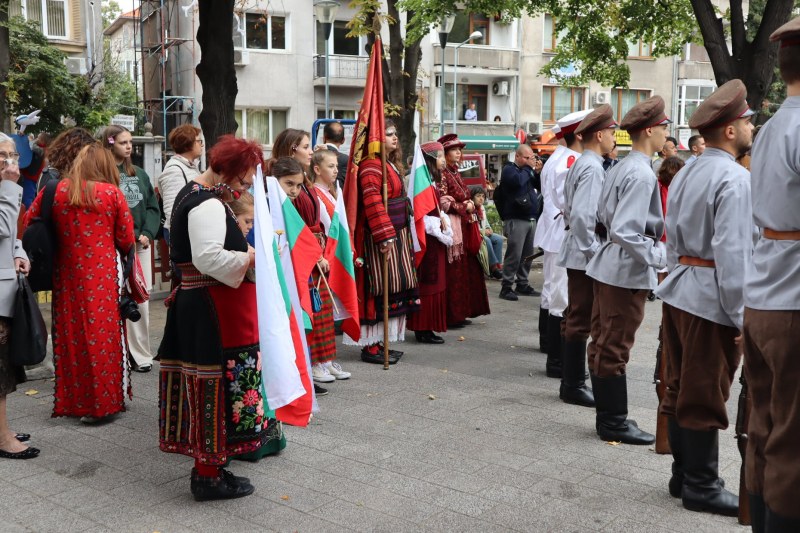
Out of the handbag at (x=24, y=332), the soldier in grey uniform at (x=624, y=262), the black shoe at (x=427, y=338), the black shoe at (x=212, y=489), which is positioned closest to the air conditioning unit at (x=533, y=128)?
the black shoe at (x=427, y=338)

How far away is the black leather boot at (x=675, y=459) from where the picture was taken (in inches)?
174

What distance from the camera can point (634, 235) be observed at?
16.3 feet

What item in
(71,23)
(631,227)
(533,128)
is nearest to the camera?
(631,227)

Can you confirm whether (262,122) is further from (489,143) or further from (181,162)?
(181,162)

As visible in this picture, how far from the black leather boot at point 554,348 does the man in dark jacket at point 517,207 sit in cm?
402

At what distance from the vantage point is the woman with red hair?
4.35 metres

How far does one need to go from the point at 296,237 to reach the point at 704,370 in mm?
2634

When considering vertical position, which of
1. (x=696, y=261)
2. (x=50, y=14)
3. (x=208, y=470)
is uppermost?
(x=50, y=14)

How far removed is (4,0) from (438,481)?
19.9ft

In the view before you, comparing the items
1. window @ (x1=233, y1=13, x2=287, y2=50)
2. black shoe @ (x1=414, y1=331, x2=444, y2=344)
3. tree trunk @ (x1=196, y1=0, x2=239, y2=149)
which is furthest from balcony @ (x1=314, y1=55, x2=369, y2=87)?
black shoe @ (x1=414, y1=331, x2=444, y2=344)

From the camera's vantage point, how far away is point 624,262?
5148 mm

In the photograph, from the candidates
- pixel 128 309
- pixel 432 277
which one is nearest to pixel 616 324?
pixel 128 309

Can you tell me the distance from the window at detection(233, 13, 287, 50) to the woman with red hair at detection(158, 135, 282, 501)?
29.4 m

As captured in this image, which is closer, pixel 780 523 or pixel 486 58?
pixel 780 523
